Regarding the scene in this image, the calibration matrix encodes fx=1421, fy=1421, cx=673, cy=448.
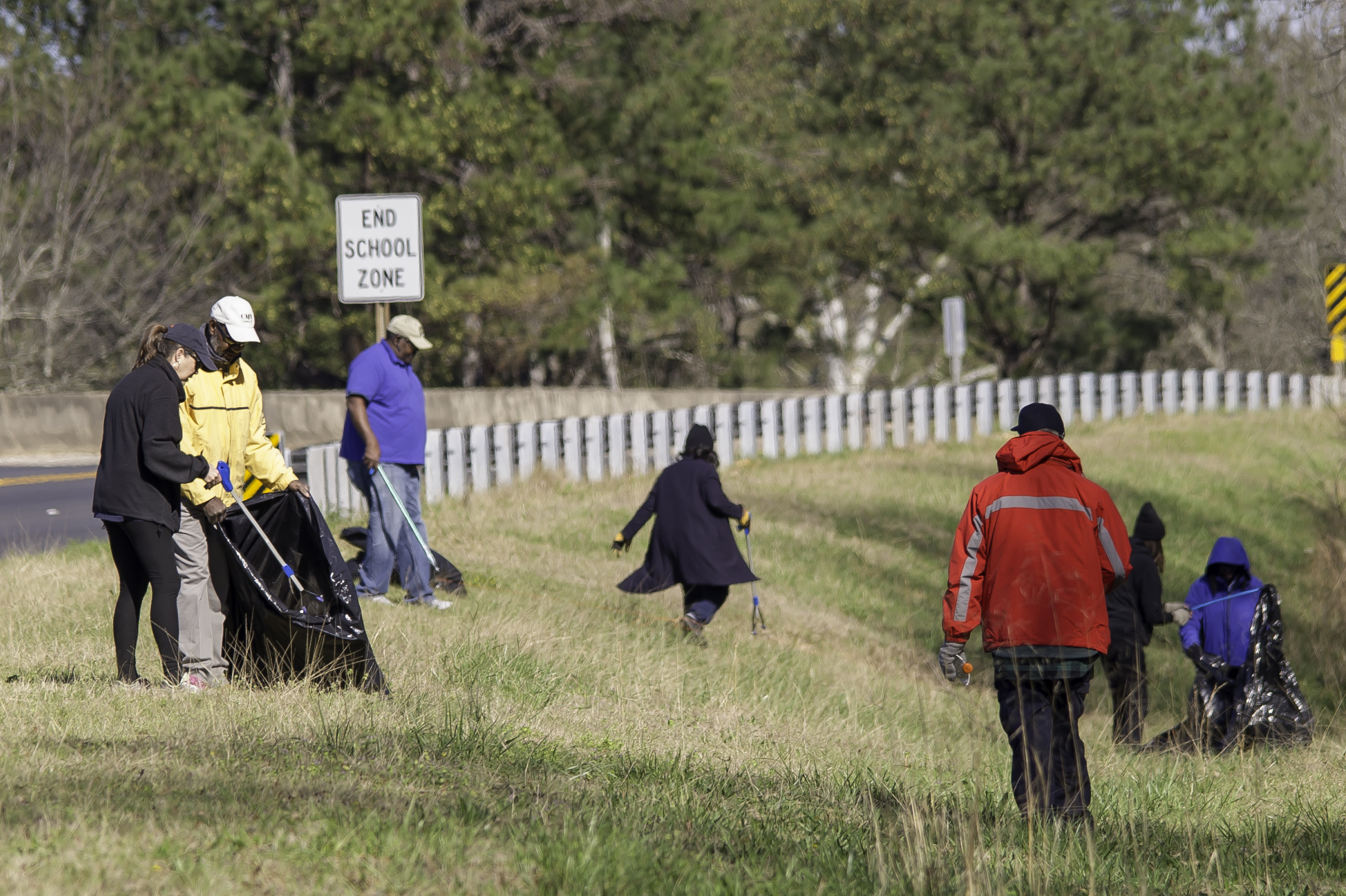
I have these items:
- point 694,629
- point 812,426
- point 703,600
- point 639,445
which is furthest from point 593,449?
point 694,629

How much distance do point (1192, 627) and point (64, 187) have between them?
2240cm

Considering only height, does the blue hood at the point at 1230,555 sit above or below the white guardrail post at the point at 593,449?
below

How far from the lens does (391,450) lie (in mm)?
9141

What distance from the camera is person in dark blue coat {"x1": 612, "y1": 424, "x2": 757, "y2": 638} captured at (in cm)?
962

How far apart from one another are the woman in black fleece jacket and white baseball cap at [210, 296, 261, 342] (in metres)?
0.12

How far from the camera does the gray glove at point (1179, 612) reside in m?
8.27

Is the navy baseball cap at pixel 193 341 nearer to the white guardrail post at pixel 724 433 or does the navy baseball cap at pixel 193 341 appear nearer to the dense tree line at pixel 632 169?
the white guardrail post at pixel 724 433

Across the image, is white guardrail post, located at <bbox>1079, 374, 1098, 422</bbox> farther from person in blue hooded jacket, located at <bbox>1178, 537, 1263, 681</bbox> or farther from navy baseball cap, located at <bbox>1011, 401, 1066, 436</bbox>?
navy baseball cap, located at <bbox>1011, 401, 1066, 436</bbox>

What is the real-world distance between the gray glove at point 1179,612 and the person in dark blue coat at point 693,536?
272 centimetres

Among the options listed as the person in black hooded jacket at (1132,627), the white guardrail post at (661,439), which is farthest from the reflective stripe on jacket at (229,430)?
the white guardrail post at (661,439)

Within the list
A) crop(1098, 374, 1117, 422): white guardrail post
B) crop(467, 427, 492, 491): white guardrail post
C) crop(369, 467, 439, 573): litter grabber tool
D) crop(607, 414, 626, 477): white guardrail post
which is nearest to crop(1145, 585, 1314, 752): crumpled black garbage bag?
crop(369, 467, 439, 573): litter grabber tool

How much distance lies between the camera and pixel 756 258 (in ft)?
99.6

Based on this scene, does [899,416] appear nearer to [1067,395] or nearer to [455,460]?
[1067,395]

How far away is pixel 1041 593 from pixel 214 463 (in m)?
3.72
